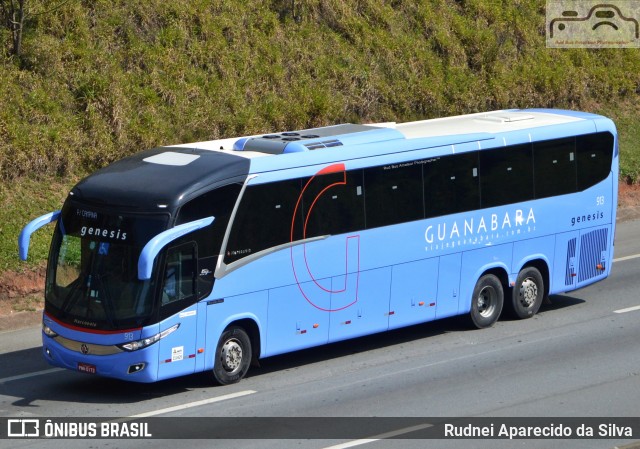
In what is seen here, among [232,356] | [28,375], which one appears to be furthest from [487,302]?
[28,375]

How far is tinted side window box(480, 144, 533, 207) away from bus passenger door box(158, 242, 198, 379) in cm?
→ 527

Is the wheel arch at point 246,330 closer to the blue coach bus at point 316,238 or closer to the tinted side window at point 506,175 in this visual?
the blue coach bus at point 316,238

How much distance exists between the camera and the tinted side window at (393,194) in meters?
15.2

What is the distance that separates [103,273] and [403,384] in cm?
404

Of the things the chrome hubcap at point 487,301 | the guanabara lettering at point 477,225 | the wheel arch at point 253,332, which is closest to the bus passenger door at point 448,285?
the guanabara lettering at point 477,225

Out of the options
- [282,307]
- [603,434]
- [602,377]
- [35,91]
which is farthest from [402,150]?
[35,91]

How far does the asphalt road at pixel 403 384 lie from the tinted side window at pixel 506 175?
2.04 metres

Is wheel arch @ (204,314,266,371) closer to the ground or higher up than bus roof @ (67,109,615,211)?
closer to the ground

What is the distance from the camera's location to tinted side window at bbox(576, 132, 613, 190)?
1797 centimetres

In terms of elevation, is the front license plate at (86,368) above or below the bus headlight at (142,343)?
below
